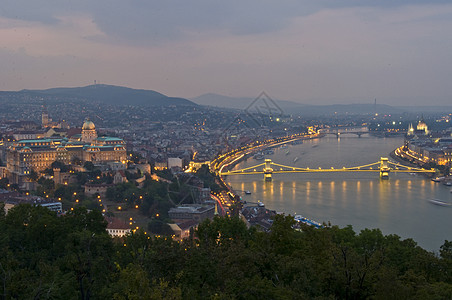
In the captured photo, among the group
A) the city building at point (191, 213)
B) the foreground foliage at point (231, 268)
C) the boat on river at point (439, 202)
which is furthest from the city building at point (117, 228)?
the boat on river at point (439, 202)

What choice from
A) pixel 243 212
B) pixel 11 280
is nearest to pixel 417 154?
pixel 243 212

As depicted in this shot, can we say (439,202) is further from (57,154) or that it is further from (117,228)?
(57,154)

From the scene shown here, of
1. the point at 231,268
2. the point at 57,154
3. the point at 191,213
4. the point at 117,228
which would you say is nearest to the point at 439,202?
the point at 191,213

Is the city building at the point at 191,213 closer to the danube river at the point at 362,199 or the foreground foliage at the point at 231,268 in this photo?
the danube river at the point at 362,199

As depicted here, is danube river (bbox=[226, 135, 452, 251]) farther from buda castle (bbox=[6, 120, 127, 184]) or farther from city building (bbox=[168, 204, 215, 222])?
buda castle (bbox=[6, 120, 127, 184])

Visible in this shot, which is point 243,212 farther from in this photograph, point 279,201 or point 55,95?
point 55,95

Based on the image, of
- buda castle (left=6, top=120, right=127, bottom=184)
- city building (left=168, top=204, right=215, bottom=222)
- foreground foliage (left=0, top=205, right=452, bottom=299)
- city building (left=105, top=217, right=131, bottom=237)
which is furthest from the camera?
buda castle (left=6, top=120, right=127, bottom=184)

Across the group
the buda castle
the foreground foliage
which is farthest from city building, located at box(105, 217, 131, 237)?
the buda castle
